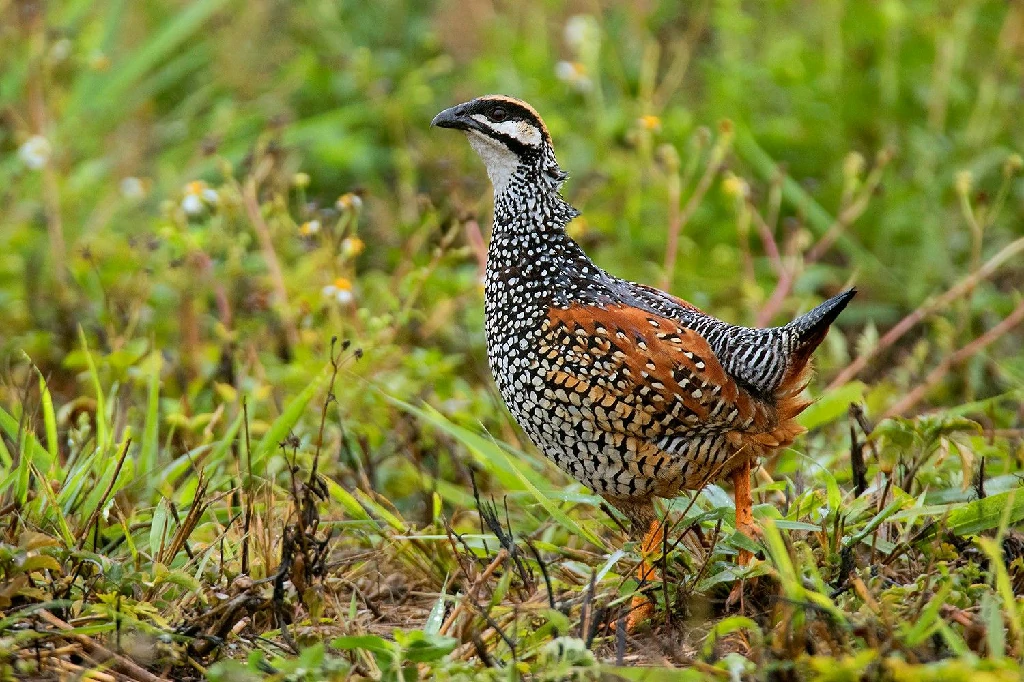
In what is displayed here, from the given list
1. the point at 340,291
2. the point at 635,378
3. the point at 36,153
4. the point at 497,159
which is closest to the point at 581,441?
the point at 635,378

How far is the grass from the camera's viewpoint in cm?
331

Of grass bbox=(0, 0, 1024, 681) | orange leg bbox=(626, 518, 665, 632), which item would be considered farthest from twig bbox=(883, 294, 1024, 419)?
orange leg bbox=(626, 518, 665, 632)

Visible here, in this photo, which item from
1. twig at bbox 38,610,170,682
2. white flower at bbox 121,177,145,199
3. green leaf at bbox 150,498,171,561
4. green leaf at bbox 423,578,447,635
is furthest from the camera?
white flower at bbox 121,177,145,199

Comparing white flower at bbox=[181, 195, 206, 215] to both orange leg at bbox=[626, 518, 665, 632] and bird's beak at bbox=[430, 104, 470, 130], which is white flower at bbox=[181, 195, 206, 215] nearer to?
bird's beak at bbox=[430, 104, 470, 130]

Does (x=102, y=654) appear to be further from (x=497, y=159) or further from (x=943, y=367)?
(x=943, y=367)

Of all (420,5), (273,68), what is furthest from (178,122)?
(420,5)

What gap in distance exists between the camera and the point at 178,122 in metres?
7.87

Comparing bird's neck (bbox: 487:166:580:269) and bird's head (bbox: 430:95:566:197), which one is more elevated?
bird's head (bbox: 430:95:566:197)

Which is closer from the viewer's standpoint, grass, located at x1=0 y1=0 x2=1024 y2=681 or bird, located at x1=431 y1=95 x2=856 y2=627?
grass, located at x1=0 y1=0 x2=1024 y2=681

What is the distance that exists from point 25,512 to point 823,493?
7.50 ft

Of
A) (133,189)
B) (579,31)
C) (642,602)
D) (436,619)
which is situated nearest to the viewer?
(436,619)

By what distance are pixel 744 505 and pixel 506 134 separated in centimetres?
136

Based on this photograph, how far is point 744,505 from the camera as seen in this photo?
3.86 meters

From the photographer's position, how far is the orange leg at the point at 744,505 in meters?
3.74
